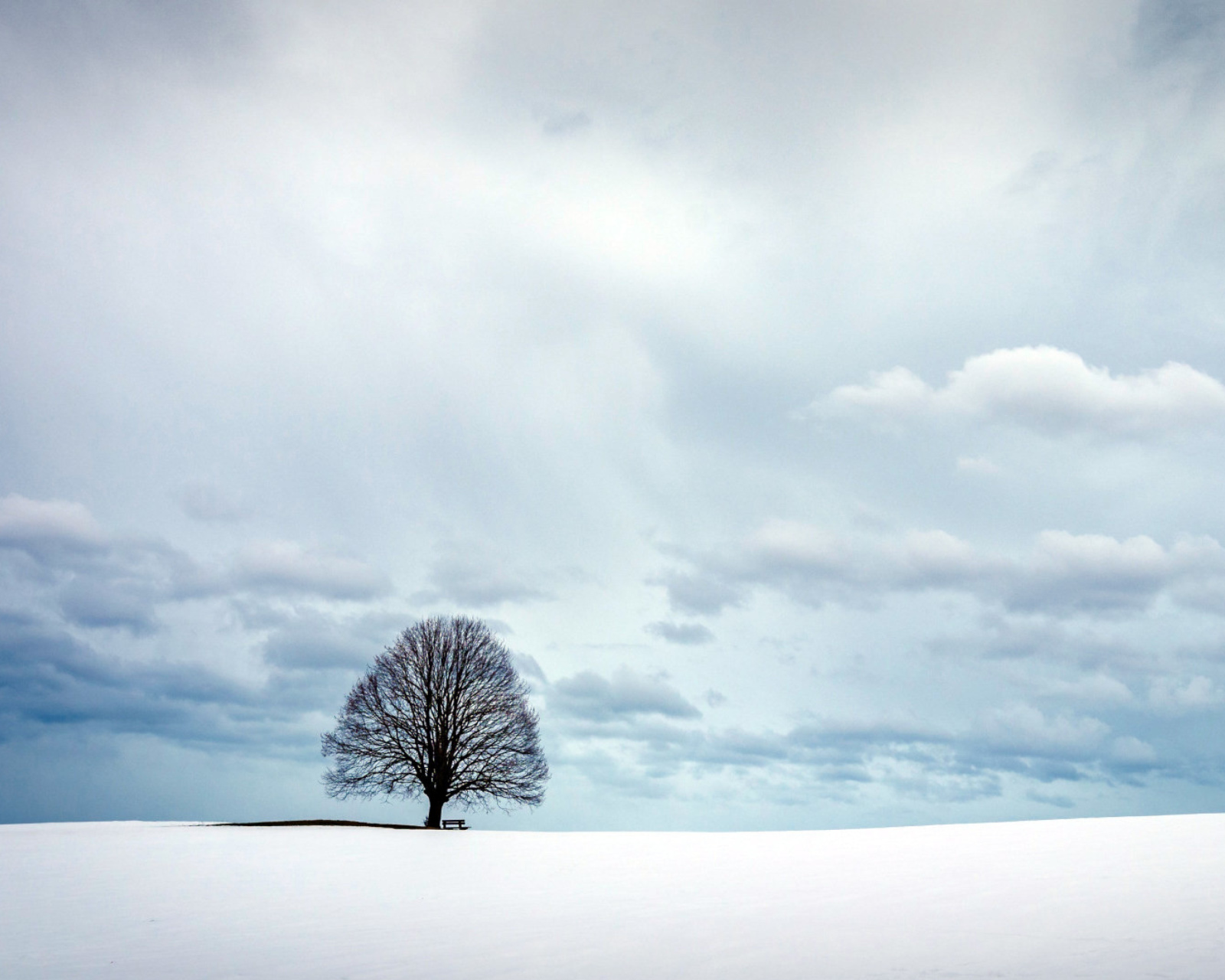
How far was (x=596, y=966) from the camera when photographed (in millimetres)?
10742

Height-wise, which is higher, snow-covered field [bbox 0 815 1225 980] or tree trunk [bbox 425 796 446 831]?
tree trunk [bbox 425 796 446 831]

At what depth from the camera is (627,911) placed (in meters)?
15.9

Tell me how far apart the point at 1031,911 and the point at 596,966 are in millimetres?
7815

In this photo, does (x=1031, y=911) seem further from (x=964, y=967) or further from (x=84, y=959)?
(x=84, y=959)

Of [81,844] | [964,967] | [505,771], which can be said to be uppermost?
[505,771]

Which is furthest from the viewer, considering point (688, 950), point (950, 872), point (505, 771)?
point (505, 771)

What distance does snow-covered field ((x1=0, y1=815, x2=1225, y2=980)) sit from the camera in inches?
426

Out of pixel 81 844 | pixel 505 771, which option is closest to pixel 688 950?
pixel 81 844

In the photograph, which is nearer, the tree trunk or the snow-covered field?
the snow-covered field

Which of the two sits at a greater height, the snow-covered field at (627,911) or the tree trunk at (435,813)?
the tree trunk at (435,813)

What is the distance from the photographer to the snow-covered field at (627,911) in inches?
→ 426

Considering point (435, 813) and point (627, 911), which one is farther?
point (435, 813)

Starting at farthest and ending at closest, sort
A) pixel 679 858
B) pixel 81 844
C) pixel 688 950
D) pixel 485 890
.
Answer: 1. pixel 81 844
2. pixel 679 858
3. pixel 485 890
4. pixel 688 950

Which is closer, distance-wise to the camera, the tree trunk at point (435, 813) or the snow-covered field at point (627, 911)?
the snow-covered field at point (627, 911)
